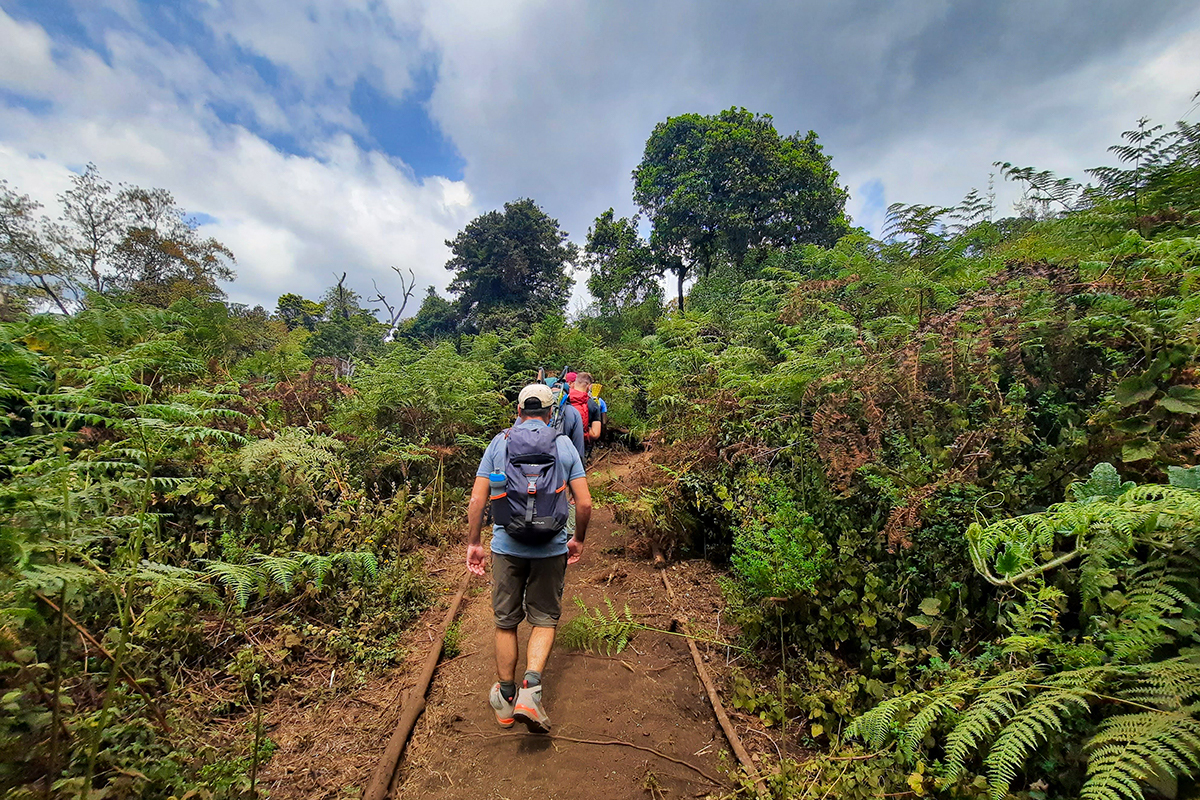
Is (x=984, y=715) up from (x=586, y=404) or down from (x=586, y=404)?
down

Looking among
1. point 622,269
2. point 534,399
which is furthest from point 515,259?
point 534,399

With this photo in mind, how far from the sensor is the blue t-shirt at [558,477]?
312 centimetres

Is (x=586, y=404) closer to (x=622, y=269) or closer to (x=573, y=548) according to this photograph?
(x=573, y=548)

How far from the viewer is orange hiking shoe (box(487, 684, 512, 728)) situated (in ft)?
9.86

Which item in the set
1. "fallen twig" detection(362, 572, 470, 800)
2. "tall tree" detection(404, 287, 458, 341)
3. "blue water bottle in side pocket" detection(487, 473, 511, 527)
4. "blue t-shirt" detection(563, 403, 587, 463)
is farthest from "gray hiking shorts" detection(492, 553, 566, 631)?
"tall tree" detection(404, 287, 458, 341)

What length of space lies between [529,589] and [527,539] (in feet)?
1.43

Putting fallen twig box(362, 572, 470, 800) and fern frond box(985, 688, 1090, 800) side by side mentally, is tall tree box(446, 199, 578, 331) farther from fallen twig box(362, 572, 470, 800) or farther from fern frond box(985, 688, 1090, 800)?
fern frond box(985, 688, 1090, 800)

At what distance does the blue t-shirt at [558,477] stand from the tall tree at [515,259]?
23.3 m

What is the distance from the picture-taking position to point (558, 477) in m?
3.12

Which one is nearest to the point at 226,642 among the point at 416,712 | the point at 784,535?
the point at 416,712

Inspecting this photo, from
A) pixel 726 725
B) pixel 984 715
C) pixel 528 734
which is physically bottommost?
pixel 528 734

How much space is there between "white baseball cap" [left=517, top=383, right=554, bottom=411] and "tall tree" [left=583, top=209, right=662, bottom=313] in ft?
64.5

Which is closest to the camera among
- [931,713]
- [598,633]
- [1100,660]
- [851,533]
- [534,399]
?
[1100,660]

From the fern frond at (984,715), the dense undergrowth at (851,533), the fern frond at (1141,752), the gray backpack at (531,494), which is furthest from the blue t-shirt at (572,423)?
the fern frond at (1141,752)
